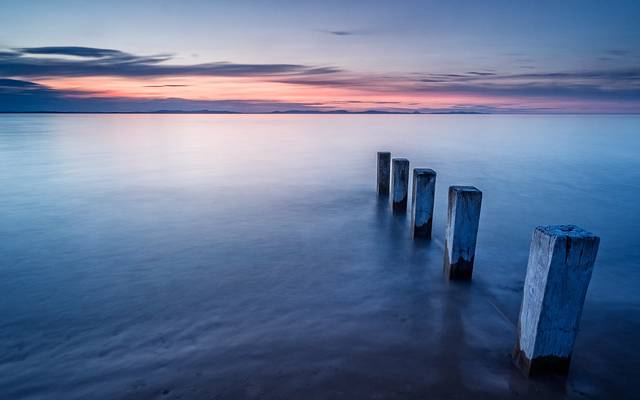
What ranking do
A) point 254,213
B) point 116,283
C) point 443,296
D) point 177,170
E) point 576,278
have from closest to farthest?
point 576,278 < point 443,296 < point 116,283 < point 254,213 < point 177,170

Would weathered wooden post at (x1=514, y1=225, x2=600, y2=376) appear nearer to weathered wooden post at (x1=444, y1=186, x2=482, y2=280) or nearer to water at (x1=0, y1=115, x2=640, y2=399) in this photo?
water at (x1=0, y1=115, x2=640, y2=399)

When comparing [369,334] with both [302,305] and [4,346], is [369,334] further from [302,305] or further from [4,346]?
[4,346]

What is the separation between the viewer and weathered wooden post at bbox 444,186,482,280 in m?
4.44

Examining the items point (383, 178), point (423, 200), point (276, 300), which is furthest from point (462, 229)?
point (383, 178)

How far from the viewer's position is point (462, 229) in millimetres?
4535

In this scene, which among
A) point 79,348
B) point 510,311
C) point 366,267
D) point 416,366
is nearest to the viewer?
point 416,366

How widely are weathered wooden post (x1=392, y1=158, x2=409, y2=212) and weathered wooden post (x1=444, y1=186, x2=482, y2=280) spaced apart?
10.1 ft

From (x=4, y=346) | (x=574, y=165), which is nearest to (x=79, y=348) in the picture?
(x=4, y=346)

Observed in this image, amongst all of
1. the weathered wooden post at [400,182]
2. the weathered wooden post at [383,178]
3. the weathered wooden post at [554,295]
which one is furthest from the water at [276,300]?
the weathered wooden post at [383,178]

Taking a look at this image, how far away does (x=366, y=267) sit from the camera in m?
5.59

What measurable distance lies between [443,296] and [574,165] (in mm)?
16419

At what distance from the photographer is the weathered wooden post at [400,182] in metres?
7.70

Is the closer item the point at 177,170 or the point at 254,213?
the point at 254,213

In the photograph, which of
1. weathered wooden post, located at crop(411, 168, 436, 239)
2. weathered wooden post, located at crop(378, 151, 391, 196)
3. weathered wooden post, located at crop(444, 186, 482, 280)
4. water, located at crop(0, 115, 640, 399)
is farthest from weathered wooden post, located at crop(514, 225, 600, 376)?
weathered wooden post, located at crop(378, 151, 391, 196)
